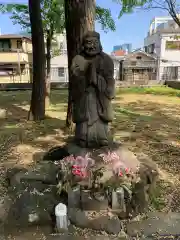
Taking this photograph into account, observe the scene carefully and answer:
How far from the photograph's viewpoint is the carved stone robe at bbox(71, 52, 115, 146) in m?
3.03

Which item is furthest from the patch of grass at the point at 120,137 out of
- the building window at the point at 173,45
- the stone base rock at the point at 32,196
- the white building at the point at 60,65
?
the building window at the point at 173,45

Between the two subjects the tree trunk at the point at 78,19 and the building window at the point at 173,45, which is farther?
the building window at the point at 173,45

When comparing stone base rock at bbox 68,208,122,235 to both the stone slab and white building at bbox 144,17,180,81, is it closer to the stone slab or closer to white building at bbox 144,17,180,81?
Result: the stone slab

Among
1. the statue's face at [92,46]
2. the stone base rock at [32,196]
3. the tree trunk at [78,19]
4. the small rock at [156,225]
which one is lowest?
the small rock at [156,225]

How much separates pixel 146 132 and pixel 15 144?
10.6 feet

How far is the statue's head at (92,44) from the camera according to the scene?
2.96 metres

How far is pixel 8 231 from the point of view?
7.98 ft

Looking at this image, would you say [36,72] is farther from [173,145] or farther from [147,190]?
[147,190]

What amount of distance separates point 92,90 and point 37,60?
4.16m

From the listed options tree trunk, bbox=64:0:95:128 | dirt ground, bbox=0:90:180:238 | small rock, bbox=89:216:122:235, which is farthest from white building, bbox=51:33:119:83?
small rock, bbox=89:216:122:235

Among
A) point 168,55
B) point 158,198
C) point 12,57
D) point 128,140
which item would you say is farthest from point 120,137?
point 168,55

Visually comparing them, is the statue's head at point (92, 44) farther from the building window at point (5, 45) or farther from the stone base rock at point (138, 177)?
the building window at point (5, 45)

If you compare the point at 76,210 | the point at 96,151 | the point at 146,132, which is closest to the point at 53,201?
the point at 76,210

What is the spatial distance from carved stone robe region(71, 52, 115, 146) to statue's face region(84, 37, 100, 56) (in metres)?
0.07
